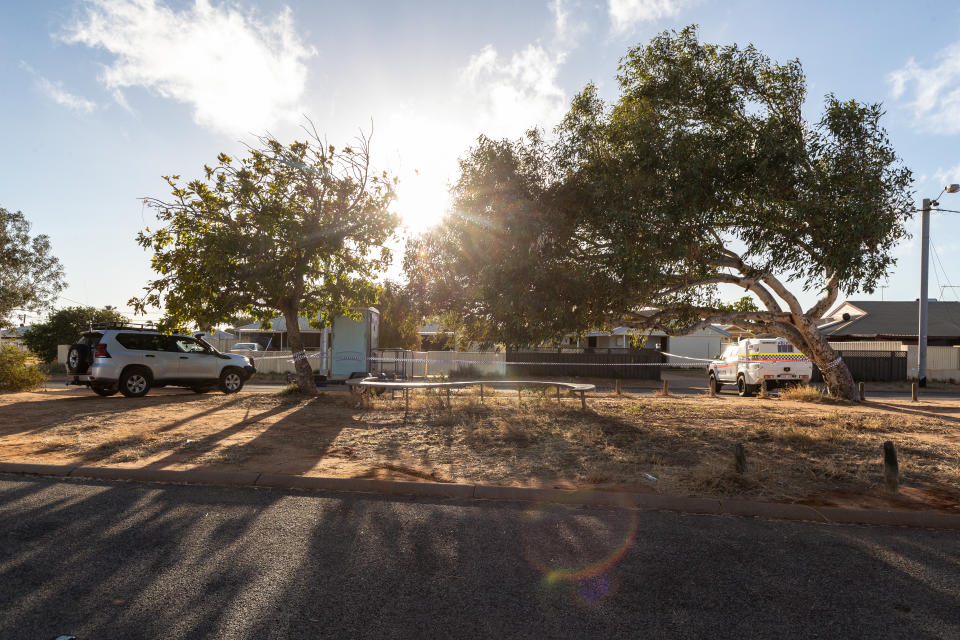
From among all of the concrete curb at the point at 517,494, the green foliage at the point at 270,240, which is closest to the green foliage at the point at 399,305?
the green foliage at the point at 270,240

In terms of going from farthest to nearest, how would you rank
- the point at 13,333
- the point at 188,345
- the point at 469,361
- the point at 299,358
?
the point at 13,333 < the point at 469,361 < the point at 188,345 < the point at 299,358

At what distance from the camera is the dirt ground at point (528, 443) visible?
6.37m

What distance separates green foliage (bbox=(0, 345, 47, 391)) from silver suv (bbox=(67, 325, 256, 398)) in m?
2.89

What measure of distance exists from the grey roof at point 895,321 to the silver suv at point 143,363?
35.8 m

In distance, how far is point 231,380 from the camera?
16422 mm

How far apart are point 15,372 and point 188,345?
4.79 meters

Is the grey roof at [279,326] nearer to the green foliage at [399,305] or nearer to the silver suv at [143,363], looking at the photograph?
the silver suv at [143,363]

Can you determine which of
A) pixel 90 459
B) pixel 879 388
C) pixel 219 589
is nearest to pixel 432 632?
pixel 219 589

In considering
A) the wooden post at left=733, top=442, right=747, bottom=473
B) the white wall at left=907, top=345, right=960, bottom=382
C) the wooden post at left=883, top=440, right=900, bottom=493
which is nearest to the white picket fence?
the wooden post at left=733, top=442, right=747, bottom=473

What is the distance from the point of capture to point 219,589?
140 inches

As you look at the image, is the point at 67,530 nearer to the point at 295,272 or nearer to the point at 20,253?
the point at 295,272

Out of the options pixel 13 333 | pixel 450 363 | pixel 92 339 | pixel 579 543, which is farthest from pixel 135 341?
pixel 13 333

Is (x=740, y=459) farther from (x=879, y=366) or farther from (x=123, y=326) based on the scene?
(x=879, y=366)

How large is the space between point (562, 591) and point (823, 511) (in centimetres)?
319
